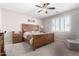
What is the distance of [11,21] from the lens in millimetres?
1800

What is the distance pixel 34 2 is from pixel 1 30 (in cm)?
74

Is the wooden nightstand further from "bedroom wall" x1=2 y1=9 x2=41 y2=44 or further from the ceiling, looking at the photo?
the ceiling

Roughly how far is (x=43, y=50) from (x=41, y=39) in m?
0.20

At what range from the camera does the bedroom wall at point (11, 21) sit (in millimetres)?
1761

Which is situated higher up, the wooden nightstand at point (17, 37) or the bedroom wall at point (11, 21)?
the bedroom wall at point (11, 21)

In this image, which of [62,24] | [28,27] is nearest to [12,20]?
[28,27]

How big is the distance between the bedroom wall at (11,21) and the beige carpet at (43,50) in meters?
Result: 0.17

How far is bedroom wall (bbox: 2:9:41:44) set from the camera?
5.78 ft

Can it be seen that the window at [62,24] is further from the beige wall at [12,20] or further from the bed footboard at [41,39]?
the beige wall at [12,20]

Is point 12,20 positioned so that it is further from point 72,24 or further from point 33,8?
point 72,24

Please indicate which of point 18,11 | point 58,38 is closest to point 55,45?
point 58,38

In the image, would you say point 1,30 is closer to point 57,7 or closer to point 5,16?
point 5,16

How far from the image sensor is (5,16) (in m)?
1.74

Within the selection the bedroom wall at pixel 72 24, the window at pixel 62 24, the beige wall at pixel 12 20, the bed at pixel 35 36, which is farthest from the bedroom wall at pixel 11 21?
the window at pixel 62 24
